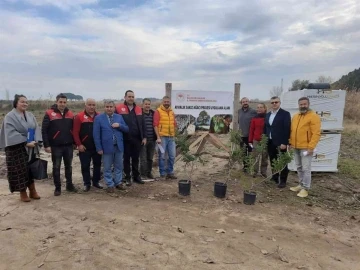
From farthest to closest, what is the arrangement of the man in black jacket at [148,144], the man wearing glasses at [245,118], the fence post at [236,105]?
the fence post at [236,105]
the man wearing glasses at [245,118]
the man in black jacket at [148,144]

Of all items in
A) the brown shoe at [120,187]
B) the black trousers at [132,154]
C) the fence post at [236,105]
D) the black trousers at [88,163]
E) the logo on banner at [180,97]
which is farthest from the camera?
the fence post at [236,105]

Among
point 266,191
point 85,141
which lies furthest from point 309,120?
point 85,141

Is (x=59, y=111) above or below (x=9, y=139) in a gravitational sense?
above

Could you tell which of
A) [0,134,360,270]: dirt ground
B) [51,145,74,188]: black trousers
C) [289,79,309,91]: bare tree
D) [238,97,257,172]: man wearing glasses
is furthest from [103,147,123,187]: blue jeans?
[289,79,309,91]: bare tree

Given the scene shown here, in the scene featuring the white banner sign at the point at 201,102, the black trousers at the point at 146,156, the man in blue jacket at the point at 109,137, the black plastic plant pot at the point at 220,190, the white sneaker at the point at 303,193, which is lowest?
the white sneaker at the point at 303,193

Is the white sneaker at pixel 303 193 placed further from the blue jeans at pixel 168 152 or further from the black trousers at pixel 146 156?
the black trousers at pixel 146 156

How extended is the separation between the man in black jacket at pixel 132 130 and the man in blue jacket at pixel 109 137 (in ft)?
0.87

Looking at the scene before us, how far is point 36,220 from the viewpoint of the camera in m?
4.43

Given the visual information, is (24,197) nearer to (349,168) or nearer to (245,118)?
(245,118)

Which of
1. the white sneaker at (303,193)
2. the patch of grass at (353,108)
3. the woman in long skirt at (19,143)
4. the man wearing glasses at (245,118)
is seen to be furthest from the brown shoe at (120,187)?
the patch of grass at (353,108)

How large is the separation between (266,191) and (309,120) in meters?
1.62

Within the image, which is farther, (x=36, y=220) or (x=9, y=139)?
(x=9, y=139)

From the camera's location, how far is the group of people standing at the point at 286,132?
18.5 feet

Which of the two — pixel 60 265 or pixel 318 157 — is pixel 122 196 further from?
pixel 318 157
